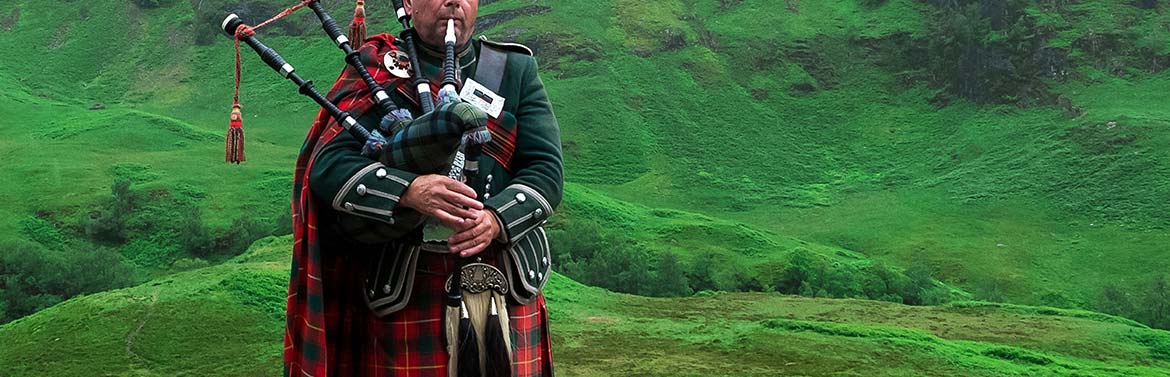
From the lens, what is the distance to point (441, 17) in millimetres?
3059

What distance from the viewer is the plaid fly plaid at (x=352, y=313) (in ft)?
9.77

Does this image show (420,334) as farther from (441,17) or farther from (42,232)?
(42,232)

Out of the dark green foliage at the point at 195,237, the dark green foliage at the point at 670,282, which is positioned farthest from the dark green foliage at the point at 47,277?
the dark green foliage at the point at 670,282

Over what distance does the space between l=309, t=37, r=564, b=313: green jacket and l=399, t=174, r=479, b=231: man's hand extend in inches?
1.3

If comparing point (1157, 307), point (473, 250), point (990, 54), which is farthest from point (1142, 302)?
point (990, 54)

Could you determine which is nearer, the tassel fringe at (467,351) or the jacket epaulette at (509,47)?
the tassel fringe at (467,351)

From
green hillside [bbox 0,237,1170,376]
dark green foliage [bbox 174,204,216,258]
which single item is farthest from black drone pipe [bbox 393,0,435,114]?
dark green foliage [bbox 174,204,216,258]

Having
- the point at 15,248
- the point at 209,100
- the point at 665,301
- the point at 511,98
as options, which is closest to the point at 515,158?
the point at 511,98

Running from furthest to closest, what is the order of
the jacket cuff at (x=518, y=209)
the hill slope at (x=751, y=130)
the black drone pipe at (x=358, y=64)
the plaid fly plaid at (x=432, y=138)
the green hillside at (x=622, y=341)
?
the hill slope at (x=751, y=130)
the green hillside at (x=622, y=341)
the black drone pipe at (x=358, y=64)
the jacket cuff at (x=518, y=209)
the plaid fly plaid at (x=432, y=138)

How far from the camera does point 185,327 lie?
663 centimetres

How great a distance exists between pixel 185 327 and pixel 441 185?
459 cm

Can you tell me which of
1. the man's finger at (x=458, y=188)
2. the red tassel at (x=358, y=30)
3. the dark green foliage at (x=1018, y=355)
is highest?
the red tassel at (x=358, y=30)

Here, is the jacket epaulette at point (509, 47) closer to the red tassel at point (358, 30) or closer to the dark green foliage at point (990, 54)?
the red tassel at point (358, 30)

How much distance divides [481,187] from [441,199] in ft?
1.33
